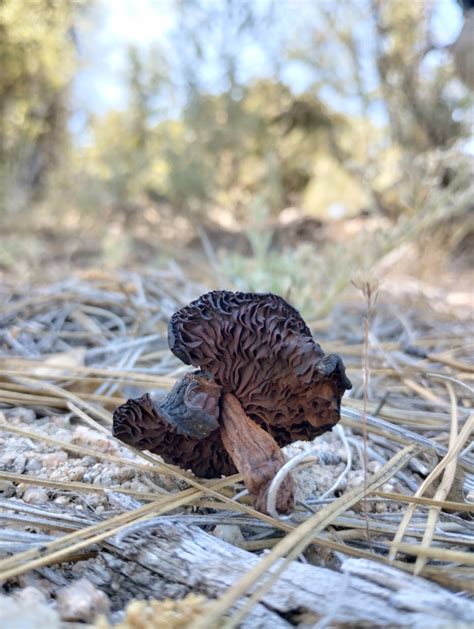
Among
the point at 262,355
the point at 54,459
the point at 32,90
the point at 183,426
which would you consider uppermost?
the point at 32,90

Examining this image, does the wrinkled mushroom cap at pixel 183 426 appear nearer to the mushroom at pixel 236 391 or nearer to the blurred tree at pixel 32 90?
the mushroom at pixel 236 391

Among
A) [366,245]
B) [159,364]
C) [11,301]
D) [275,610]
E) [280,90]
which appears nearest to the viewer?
[275,610]

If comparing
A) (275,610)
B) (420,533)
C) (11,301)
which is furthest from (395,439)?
(11,301)

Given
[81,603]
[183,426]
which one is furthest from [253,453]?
[81,603]

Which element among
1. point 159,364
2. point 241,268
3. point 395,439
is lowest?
point 395,439

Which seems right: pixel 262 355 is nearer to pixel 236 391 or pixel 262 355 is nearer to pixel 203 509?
pixel 236 391

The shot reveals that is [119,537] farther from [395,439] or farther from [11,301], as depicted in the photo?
[11,301]

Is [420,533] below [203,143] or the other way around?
below
